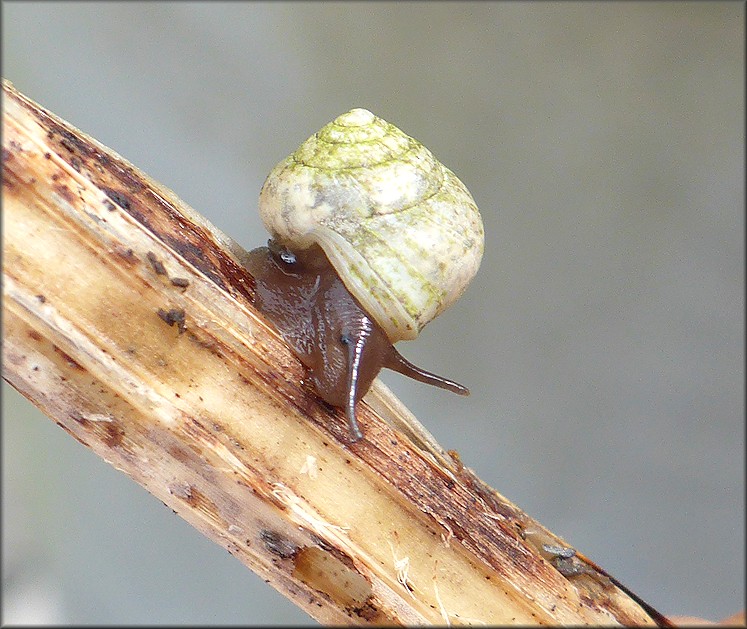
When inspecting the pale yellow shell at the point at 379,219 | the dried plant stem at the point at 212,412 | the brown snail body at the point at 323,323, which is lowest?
the dried plant stem at the point at 212,412

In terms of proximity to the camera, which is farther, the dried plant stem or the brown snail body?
the brown snail body

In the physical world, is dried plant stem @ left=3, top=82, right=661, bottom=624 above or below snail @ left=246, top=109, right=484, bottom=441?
below

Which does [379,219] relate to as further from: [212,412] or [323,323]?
[212,412]

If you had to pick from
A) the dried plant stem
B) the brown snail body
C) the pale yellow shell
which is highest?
the pale yellow shell

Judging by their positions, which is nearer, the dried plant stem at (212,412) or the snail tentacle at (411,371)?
the dried plant stem at (212,412)

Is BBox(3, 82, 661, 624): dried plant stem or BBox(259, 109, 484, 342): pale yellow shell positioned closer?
BBox(3, 82, 661, 624): dried plant stem

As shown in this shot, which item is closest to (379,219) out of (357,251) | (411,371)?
(357,251)

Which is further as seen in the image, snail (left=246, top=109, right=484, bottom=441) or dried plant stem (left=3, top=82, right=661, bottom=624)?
snail (left=246, top=109, right=484, bottom=441)
